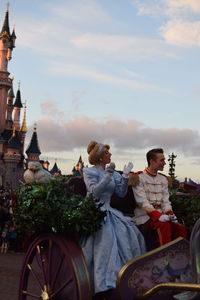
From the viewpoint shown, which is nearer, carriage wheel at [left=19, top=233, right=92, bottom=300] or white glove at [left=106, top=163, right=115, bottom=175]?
carriage wheel at [left=19, top=233, right=92, bottom=300]

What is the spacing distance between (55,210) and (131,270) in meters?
1.04

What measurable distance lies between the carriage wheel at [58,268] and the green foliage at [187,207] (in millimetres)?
1311

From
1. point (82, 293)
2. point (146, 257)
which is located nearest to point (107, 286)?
point (82, 293)

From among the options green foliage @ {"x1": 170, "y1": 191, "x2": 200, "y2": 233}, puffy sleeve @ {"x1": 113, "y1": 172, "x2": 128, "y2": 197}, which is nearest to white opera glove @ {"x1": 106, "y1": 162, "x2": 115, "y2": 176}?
puffy sleeve @ {"x1": 113, "y1": 172, "x2": 128, "y2": 197}

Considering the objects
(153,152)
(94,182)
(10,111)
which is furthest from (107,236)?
(10,111)

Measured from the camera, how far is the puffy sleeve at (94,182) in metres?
4.66

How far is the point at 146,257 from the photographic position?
160 inches

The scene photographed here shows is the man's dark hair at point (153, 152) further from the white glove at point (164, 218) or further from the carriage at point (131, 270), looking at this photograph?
the carriage at point (131, 270)

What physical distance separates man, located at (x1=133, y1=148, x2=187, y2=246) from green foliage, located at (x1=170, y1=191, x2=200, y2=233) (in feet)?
0.96

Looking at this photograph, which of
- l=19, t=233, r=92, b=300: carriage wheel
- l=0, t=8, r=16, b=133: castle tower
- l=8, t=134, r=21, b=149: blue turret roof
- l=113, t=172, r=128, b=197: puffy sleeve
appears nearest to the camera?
l=19, t=233, r=92, b=300: carriage wheel

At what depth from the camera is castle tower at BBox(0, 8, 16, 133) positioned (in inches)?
2367

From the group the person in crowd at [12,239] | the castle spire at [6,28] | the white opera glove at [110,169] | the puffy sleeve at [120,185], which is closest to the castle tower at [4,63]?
the castle spire at [6,28]

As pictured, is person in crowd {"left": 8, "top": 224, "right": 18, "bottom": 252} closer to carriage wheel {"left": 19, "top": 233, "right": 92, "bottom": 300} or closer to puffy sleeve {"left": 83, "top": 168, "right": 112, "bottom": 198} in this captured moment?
carriage wheel {"left": 19, "top": 233, "right": 92, "bottom": 300}

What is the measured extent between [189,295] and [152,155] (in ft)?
5.61
